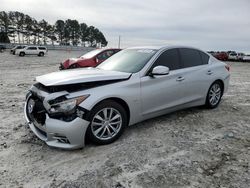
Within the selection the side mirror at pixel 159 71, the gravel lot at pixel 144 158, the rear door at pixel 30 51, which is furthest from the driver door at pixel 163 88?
the rear door at pixel 30 51

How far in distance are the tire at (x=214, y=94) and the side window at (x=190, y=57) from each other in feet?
2.26

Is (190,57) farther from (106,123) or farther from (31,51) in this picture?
(31,51)

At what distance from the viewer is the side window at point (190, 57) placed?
18.1ft

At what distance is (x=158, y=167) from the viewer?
11.6 feet

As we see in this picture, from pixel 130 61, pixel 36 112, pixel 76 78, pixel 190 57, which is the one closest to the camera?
pixel 76 78

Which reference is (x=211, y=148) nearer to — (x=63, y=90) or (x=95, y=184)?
(x=95, y=184)

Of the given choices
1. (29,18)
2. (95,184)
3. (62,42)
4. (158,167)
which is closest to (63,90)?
(95,184)

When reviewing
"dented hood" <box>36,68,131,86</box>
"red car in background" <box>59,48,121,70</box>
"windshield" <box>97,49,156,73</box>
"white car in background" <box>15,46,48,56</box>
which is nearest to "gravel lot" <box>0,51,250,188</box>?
"dented hood" <box>36,68,131,86</box>

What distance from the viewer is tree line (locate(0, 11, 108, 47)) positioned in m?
81.6

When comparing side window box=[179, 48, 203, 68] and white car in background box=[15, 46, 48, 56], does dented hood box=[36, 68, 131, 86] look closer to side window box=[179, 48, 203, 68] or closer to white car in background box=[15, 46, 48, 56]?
side window box=[179, 48, 203, 68]

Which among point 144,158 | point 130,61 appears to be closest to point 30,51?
point 130,61

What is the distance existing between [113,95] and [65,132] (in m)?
0.92

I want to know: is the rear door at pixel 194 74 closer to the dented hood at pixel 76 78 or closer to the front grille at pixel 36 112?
the dented hood at pixel 76 78

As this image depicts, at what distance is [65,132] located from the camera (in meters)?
3.70
